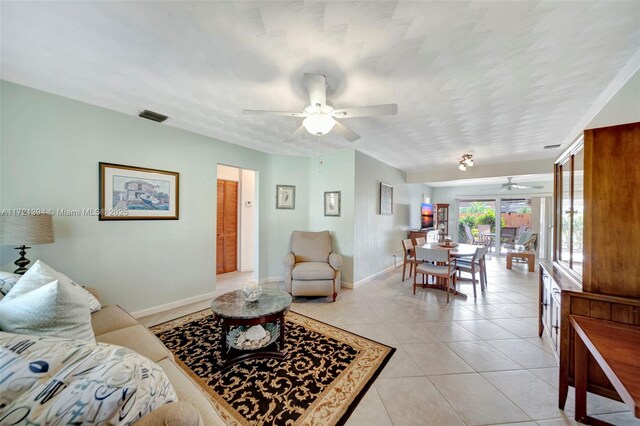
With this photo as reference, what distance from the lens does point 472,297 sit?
3.72 meters

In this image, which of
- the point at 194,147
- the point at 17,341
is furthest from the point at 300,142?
the point at 17,341

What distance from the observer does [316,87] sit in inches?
68.4

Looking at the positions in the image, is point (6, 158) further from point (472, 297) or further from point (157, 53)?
point (472, 297)

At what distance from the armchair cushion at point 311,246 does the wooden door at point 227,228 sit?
6.25 ft

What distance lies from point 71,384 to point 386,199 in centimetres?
514

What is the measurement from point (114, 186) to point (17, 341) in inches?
97.5

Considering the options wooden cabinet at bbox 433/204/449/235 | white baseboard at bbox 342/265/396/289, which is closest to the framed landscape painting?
white baseboard at bbox 342/265/396/289

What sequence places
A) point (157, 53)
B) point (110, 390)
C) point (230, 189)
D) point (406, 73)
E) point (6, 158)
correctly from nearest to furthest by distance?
point (110, 390)
point (157, 53)
point (406, 73)
point (6, 158)
point (230, 189)

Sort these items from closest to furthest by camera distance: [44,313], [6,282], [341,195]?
[44,313] < [6,282] < [341,195]

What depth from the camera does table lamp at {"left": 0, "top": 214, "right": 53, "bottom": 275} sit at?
1.80 m

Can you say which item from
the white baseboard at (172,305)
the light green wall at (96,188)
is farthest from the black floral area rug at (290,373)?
the light green wall at (96,188)

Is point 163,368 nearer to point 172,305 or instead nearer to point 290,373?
point 290,373

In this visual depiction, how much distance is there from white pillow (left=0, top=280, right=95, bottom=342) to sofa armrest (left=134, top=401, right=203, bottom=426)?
790 mm

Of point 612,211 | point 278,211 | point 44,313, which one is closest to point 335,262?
point 278,211
